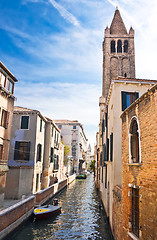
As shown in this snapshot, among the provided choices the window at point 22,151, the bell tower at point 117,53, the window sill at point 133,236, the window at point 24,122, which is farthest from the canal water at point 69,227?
the bell tower at point 117,53

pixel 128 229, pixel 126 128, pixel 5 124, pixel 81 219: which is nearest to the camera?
pixel 128 229

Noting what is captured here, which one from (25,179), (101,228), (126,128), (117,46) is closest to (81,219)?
(101,228)

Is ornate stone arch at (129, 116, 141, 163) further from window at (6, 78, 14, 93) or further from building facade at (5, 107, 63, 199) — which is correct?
building facade at (5, 107, 63, 199)

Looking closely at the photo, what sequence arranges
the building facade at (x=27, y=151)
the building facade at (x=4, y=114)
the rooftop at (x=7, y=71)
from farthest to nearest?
the building facade at (x=27, y=151) → the building facade at (x=4, y=114) → the rooftop at (x=7, y=71)

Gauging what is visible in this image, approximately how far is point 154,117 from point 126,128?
8.18ft

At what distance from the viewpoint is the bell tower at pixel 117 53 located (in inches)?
1542

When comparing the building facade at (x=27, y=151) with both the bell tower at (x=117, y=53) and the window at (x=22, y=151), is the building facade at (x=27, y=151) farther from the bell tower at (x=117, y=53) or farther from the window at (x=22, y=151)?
the bell tower at (x=117, y=53)

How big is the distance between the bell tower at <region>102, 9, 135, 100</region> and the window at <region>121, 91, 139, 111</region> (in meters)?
24.4

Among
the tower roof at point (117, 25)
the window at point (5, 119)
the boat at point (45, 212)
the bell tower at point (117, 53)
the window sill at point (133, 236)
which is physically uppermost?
the tower roof at point (117, 25)

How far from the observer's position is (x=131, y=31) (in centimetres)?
4272

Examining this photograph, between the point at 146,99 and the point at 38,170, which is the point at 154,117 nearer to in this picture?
the point at 146,99

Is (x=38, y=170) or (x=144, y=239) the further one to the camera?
(x=38, y=170)

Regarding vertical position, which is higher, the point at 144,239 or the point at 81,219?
the point at 144,239

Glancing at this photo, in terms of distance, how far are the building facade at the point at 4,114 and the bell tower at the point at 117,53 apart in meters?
25.2
